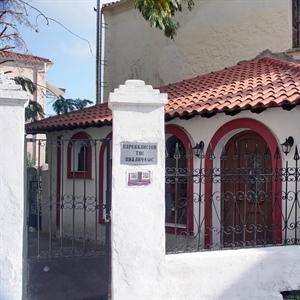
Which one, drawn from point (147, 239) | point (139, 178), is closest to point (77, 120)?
point (139, 178)

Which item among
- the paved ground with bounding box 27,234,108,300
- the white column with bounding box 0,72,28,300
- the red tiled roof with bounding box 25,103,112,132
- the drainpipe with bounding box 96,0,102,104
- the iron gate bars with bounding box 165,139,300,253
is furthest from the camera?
the drainpipe with bounding box 96,0,102,104

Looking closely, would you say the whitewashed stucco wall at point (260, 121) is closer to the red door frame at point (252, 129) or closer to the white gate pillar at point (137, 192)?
the red door frame at point (252, 129)

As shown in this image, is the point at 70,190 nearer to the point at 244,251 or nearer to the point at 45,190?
the point at 45,190

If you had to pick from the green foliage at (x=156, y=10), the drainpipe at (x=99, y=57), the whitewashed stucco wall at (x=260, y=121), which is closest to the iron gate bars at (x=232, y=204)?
the whitewashed stucco wall at (x=260, y=121)

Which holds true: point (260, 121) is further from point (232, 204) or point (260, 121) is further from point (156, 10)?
point (156, 10)

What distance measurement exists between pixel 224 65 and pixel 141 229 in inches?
354

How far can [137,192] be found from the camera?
4.99 metres

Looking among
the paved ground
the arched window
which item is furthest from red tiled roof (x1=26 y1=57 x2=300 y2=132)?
the paved ground

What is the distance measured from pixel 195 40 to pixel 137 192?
9738 mm

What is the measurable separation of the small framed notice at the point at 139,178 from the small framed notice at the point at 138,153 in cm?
12

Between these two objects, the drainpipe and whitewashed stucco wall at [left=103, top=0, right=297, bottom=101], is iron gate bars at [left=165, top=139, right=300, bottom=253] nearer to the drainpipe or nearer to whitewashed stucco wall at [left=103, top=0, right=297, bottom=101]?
whitewashed stucco wall at [left=103, top=0, right=297, bottom=101]

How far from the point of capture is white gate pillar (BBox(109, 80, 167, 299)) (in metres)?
4.93

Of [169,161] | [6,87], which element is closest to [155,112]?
[6,87]

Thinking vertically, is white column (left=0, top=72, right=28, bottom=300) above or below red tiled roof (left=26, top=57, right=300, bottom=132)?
below
